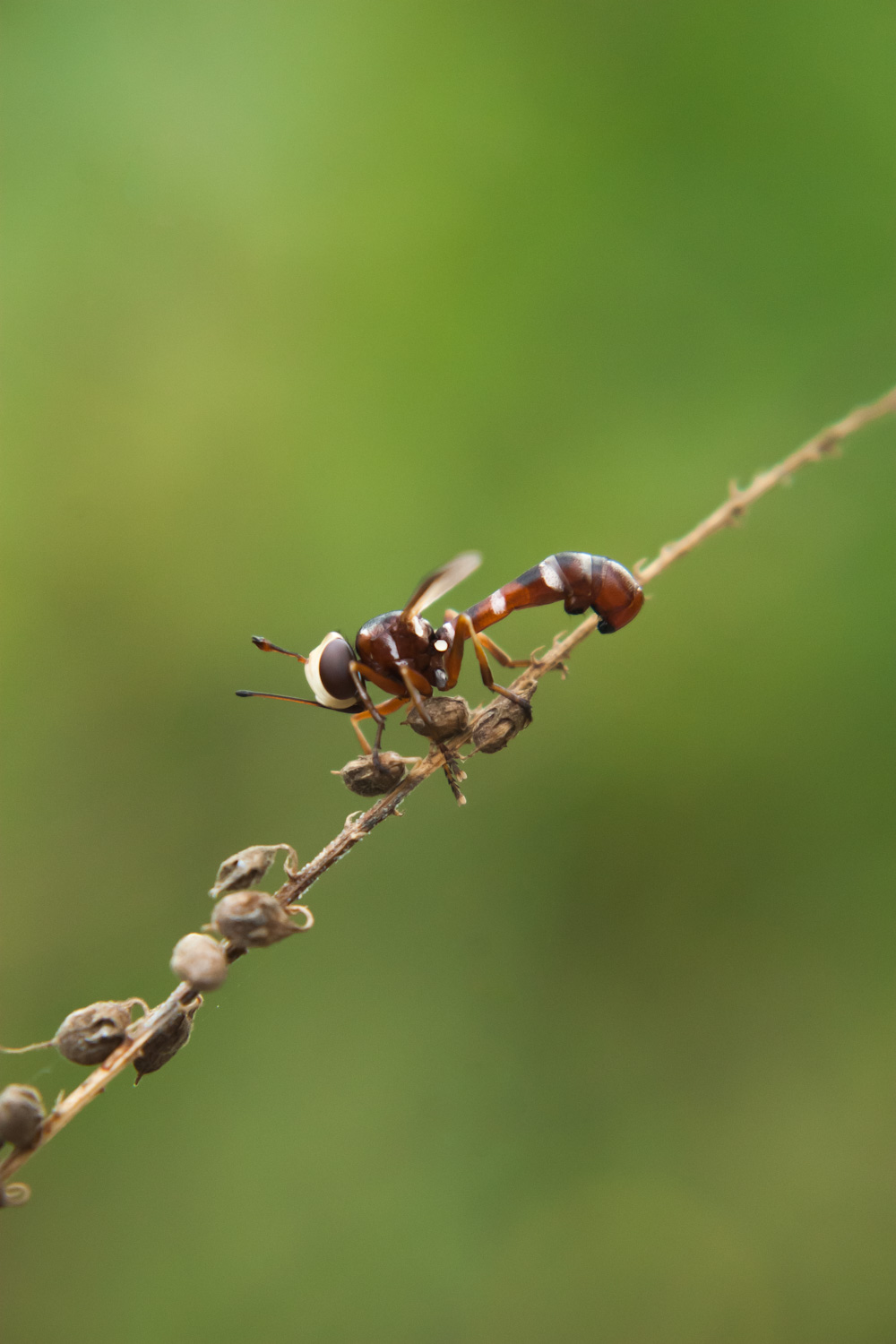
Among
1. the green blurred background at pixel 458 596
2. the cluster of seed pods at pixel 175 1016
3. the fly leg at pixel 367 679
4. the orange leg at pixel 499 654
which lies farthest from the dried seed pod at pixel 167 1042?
the green blurred background at pixel 458 596

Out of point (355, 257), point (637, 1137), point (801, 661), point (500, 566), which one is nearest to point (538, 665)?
point (500, 566)

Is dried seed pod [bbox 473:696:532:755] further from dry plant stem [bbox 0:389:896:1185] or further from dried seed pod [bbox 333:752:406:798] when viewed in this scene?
dried seed pod [bbox 333:752:406:798]

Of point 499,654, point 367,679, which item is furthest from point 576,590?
point 367,679

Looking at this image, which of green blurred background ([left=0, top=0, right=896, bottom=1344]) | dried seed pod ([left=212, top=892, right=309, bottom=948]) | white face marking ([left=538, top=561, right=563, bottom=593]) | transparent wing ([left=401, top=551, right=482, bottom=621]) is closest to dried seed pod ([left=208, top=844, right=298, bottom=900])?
dried seed pod ([left=212, top=892, right=309, bottom=948])

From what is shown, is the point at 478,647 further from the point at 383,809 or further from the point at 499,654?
the point at 383,809

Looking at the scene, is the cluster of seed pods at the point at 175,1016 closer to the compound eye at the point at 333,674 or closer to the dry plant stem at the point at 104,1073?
the dry plant stem at the point at 104,1073

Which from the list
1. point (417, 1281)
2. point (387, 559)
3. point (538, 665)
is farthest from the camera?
point (387, 559)

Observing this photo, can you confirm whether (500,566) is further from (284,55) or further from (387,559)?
(284,55)
